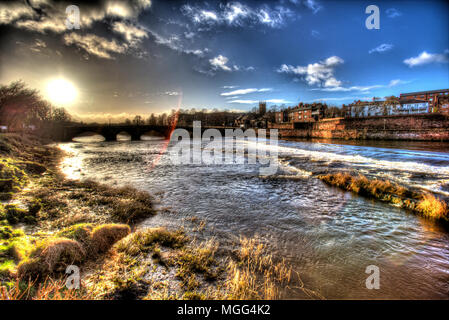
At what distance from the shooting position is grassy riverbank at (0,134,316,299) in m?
4.31

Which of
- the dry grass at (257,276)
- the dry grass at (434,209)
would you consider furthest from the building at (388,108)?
the dry grass at (257,276)

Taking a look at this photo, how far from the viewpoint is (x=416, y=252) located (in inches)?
260

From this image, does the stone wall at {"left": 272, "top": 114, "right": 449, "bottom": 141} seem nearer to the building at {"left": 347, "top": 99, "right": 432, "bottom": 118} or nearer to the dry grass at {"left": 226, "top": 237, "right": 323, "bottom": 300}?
the building at {"left": 347, "top": 99, "right": 432, "bottom": 118}

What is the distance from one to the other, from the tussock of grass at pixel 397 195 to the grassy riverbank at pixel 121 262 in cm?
917

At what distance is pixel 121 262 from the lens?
5.33m

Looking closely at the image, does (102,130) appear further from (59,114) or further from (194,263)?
(194,263)

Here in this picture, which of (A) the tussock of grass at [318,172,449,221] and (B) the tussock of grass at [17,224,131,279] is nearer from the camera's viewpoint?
(B) the tussock of grass at [17,224,131,279]

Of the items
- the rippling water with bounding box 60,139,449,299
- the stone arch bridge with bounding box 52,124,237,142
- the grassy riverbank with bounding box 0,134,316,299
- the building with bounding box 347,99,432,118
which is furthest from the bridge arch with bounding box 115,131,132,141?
the building with bounding box 347,99,432,118

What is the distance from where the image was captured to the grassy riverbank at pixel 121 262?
4309 mm

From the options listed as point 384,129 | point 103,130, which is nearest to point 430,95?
point 384,129

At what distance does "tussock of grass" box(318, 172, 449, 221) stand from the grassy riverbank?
30.1 feet

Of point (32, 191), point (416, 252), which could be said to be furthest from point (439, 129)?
point (32, 191)

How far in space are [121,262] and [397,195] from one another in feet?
50.6
